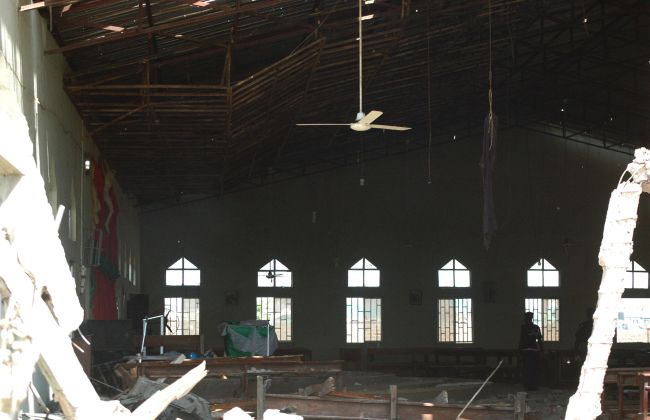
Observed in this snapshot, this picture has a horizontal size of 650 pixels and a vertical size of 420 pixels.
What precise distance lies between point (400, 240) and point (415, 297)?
6.01 feet

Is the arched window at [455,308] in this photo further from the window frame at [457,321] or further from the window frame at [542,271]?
the window frame at [542,271]

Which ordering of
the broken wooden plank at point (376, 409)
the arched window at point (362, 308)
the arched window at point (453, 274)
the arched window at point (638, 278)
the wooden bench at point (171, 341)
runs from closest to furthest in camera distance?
the broken wooden plank at point (376, 409) < the wooden bench at point (171, 341) < the arched window at point (362, 308) < the arched window at point (453, 274) < the arched window at point (638, 278)

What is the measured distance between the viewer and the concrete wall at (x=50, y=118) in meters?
10.6

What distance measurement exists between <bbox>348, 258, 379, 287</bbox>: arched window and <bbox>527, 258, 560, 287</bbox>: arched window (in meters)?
4.81

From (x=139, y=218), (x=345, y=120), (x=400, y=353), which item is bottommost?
(x=400, y=353)

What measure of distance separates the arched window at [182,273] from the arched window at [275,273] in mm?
1921

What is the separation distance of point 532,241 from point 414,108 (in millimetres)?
7211

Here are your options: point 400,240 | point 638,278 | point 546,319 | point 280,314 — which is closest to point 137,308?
point 280,314

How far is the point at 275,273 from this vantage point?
3044 centimetres

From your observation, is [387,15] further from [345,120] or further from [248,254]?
[248,254]

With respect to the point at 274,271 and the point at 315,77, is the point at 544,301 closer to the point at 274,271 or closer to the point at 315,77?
the point at 274,271

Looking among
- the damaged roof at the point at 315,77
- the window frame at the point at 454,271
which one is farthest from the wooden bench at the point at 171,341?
the window frame at the point at 454,271

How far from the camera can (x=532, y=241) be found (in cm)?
3083

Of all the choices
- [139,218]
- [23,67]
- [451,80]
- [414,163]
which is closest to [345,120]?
[451,80]
